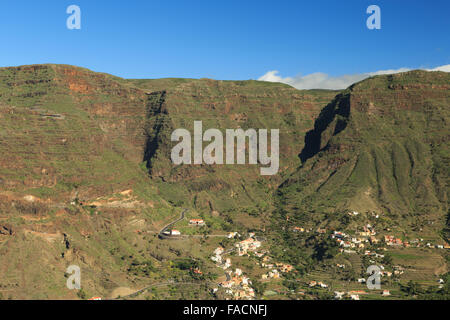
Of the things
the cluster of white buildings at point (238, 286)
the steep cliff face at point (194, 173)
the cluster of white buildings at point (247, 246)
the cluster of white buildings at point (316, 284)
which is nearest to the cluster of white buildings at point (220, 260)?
the cluster of white buildings at point (238, 286)

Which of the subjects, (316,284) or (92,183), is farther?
(92,183)

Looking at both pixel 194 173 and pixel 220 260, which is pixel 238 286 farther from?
pixel 194 173

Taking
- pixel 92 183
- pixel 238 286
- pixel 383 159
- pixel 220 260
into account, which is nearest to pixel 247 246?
pixel 220 260

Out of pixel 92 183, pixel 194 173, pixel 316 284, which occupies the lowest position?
pixel 316 284

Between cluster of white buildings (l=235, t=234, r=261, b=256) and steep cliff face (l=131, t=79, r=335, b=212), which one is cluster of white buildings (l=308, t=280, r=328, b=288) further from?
steep cliff face (l=131, t=79, r=335, b=212)

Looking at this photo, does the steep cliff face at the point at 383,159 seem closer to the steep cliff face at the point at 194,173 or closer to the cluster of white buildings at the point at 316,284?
the steep cliff face at the point at 194,173

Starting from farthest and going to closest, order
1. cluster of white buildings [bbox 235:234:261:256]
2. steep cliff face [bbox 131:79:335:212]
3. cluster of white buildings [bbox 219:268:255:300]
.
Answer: steep cliff face [bbox 131:79:335:212], cluster of white buildings [bbox 235:234:261:256], cluster of white buildings [bbox 219:268:255:300]

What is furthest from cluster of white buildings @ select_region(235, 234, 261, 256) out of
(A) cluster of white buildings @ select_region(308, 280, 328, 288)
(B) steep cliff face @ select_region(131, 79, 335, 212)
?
(B) steep cliff face @ select_region(131, 79, 335, 212)
